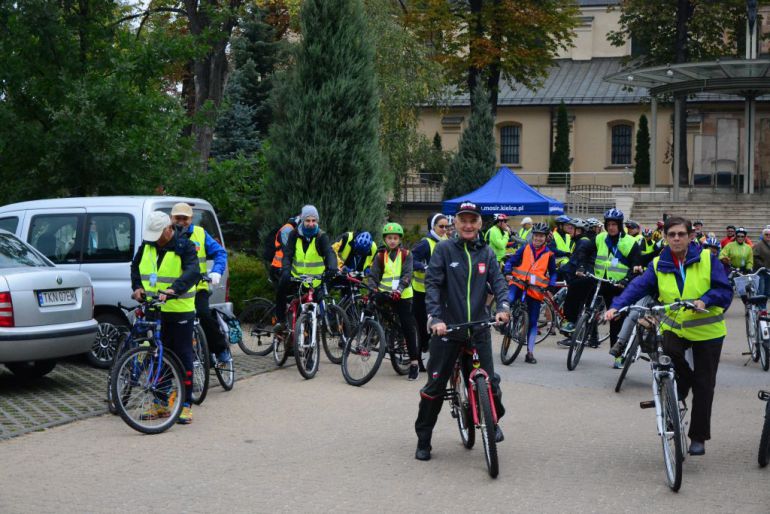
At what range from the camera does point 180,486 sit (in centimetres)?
714

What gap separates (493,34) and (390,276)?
31.0 metres

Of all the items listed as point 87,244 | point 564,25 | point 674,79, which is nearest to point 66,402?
point 87,244

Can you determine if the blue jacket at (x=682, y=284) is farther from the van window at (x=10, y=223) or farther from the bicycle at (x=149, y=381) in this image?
the van window at (x=10, y=223)

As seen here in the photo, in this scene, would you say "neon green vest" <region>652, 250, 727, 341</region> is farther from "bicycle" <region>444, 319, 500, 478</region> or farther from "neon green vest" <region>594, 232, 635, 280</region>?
"neon green vest" <region>594, 232, 635, 280</region>

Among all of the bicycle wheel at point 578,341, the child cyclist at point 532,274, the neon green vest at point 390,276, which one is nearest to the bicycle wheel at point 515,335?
the child cyclist at point 532,274

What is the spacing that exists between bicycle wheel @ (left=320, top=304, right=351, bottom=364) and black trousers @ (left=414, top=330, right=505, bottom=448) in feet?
14.3

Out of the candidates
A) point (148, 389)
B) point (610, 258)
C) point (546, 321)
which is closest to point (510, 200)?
point (546, 321)

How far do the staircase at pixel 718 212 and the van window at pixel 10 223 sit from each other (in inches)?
1166

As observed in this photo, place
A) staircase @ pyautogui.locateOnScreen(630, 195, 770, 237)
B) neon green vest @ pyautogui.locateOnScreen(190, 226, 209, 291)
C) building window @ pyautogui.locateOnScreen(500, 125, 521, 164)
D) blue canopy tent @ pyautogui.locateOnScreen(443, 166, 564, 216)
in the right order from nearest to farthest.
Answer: neon green vest @ pyautogui.locateOnScreen(190, 226, 209, 291) < blue canopy tent @ pyautogui.locateOnScreen(443, 166, 564, 216) < staircase @ pyautogui.locateOnScreen(630, 195, 770, 237) < building window @ pyautogui.locateOnScreen(500, 125, 521, 164)

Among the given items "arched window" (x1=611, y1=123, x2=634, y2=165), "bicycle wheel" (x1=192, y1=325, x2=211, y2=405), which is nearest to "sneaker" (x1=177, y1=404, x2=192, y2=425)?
"bicycle wheel" (x1=192, y1=325, x2=211, y2=405)

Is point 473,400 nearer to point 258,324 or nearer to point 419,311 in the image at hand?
point 419,311

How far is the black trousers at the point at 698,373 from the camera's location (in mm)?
7902

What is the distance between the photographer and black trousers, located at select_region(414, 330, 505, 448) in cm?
793

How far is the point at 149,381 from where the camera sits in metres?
8.95
